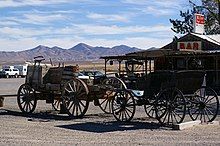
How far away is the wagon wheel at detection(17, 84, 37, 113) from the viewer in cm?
1834

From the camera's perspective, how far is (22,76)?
7806 cm

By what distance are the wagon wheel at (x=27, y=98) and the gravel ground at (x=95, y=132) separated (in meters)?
1.23

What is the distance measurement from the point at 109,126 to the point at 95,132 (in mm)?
1341

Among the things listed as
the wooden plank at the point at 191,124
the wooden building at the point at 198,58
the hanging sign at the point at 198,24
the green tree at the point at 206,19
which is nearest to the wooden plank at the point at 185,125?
the wooden plank at the point at 191,124

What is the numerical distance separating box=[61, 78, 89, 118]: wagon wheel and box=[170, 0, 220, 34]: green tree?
4132 centimetres

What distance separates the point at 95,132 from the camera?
13320 mm

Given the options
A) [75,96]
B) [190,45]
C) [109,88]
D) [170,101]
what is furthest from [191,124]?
[190,45]

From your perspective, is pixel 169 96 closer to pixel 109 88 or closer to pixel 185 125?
pixel 185 125

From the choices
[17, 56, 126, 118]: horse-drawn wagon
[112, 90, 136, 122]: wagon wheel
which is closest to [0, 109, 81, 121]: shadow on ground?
[17, 56, 126, 118]: horse-drawn wagon

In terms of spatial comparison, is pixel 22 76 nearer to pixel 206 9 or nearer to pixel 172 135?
pixel 206 9

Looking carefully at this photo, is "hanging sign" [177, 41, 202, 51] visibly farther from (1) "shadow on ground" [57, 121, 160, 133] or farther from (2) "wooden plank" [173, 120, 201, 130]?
(2) "wooden plank" [173, 120, 201, 130]

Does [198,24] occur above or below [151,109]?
above

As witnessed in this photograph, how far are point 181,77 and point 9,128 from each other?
5.08m

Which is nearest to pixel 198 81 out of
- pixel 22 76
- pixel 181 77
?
pixel 181 77
